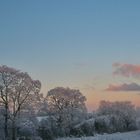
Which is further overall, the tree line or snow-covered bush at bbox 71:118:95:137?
snow-covered bush at bbox 71:118:95:137

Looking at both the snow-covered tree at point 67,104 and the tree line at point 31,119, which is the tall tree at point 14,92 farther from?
the snow-covered tree at point 67,104

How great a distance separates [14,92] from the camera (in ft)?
188

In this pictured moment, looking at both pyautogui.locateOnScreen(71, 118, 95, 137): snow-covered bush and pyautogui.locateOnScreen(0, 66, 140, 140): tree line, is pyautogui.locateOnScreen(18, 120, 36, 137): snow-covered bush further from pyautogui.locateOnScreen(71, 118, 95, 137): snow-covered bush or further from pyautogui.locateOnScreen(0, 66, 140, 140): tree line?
pyautogui.locateOnScreen(71, 118, 95, 137): snow-covered bush

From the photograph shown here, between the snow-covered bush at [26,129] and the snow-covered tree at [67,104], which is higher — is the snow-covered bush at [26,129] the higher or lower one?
the lower one

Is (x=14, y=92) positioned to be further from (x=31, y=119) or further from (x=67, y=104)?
(x=67, y=104)

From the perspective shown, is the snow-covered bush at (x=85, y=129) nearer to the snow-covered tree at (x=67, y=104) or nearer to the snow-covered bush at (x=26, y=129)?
the snow-covered tree at (x=67, y=104)

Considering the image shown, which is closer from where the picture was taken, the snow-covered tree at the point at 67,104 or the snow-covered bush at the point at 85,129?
the snow-covered bush at the point at 85,129

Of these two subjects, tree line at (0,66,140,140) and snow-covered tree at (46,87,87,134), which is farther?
snow-covered tree at (46,87,87,134)

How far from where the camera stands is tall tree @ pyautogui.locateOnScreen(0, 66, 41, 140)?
185ft

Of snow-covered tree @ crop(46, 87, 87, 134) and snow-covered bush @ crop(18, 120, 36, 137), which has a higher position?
snow-covered tree @ crop(46, 87, 87, 134)

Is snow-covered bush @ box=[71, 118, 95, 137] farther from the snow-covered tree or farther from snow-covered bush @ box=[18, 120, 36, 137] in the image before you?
snow-covered bush @ box=[18, 120, 36, 137]

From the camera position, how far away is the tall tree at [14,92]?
5650 cm

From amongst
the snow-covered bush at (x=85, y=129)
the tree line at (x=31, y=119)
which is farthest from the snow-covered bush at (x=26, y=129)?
the snow-covered bush at (x=85, y=129)

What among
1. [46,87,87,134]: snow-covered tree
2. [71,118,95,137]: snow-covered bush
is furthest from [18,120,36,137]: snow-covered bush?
[46,87,87,134]: snow-covered tree
